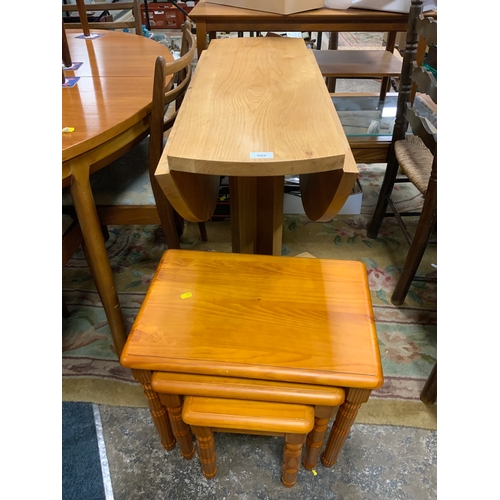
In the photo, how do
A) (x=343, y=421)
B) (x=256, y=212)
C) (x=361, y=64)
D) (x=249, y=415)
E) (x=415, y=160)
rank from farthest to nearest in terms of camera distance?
1. (x=361, y=64)
2. (x=415, y=160)
3. (x=256, y=212)
4. (x=343, y=421)
5. (x=249, y=415)

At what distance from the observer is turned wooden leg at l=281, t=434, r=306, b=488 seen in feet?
2.71

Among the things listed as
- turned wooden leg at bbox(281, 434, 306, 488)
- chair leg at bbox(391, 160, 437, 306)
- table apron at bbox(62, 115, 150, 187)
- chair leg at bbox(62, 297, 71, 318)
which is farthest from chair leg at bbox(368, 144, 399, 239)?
chair leg at bbox(62, 297, 71, 318)

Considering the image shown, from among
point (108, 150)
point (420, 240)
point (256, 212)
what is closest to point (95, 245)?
point (108, 150)

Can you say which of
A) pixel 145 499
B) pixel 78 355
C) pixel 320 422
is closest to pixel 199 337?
pixel 320 422

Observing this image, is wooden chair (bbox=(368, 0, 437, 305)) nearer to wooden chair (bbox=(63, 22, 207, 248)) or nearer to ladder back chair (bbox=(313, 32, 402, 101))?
ladder back chair (bbox=(313, 32, 402, 101))

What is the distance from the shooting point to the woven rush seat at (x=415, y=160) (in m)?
1.35

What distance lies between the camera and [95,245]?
3.59 feet

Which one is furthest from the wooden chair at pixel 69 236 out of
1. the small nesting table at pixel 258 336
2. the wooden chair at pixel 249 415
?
the wooden chair at pixel 249 415

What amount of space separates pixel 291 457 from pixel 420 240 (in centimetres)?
82

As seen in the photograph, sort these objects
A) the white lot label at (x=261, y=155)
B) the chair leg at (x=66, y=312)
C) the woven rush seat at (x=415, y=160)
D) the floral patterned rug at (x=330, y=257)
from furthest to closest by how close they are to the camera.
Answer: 1. the chair leg at (x=66, y=312)
2. the woven rush seat at (x=415, y=160)
3. the floral patterned rug at (x=330, y=257)
4. the white lot label at (x=261, y=155)

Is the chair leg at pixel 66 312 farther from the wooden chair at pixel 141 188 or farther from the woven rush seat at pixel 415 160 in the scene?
the woven rush seat at pixel 415 160

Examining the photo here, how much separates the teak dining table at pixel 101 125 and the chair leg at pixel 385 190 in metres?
0.98

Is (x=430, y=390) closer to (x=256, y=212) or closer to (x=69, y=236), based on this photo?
(x=256, y=212)

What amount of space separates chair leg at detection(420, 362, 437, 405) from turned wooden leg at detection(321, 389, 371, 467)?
0.35 metres
